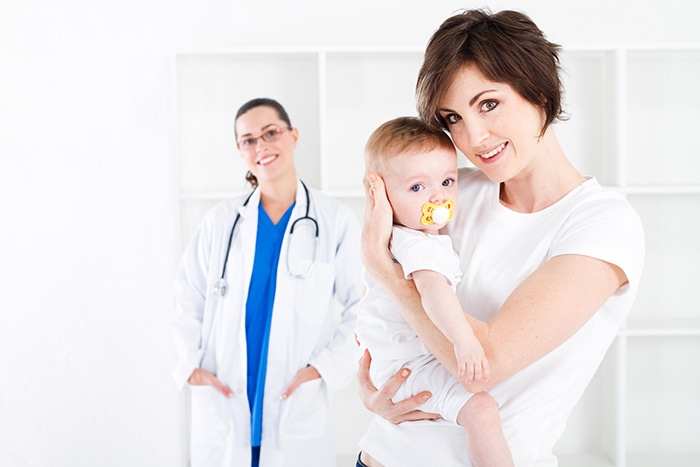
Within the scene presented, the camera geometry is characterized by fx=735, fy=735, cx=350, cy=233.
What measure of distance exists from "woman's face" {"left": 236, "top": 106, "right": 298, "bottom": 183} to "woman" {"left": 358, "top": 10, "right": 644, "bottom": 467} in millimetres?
1514

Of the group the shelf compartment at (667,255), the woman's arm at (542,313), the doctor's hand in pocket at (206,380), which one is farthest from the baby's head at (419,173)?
the shelf compartment at (667,255)

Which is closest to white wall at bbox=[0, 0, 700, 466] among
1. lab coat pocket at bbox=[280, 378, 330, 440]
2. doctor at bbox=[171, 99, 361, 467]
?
doctor at bbox=[171, 99, 361, 467]

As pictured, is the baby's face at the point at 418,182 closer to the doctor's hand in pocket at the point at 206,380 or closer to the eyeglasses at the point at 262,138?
the doctor's hand in pocket at the point at 206,380

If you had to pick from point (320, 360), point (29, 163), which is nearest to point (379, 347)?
point (320, 360)

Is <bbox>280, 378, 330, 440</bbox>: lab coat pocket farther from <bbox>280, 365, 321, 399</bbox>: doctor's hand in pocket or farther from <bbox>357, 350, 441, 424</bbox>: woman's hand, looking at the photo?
<bbox>357, 350, 441, 424</bbox>: woman's hand

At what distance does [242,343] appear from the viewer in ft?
8.34

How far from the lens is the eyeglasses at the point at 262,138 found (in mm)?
2836

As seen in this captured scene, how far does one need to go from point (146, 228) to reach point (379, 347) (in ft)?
6.95

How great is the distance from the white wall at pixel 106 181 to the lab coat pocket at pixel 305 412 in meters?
0.93

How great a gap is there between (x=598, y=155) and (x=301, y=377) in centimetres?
162

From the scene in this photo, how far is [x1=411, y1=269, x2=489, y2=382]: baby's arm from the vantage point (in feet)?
3.64

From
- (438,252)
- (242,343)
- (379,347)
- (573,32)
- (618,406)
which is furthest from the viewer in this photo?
(573,32)

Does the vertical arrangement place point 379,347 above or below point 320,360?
above

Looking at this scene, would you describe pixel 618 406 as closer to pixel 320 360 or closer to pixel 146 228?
pixel 320 360
